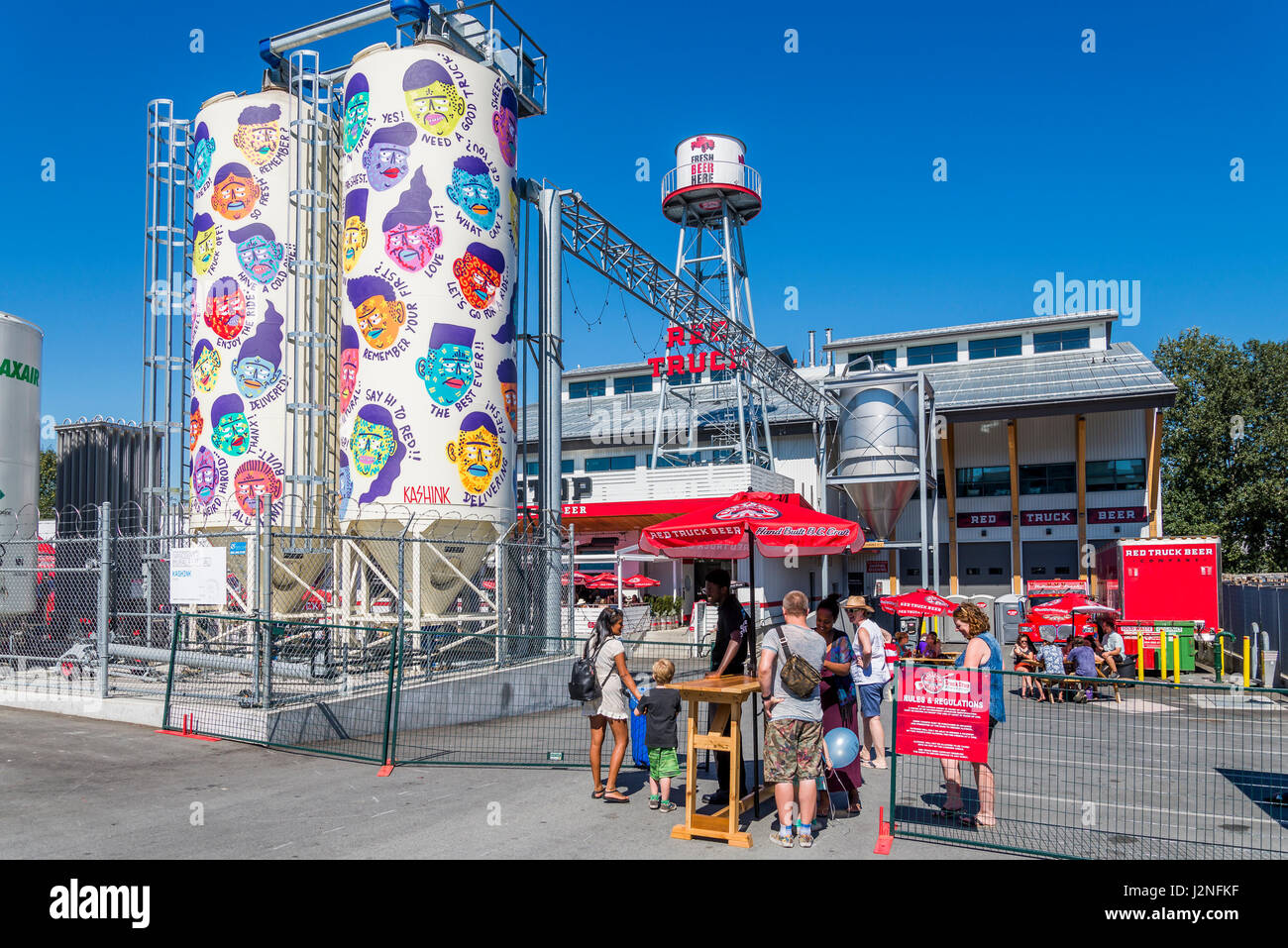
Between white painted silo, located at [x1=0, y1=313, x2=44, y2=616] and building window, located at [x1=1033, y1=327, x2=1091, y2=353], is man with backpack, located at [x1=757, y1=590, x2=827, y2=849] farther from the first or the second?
building window, located at [x1=1033, y1=327, x2=1091, y2=353]

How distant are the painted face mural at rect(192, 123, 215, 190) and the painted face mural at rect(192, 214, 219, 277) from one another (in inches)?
31.0

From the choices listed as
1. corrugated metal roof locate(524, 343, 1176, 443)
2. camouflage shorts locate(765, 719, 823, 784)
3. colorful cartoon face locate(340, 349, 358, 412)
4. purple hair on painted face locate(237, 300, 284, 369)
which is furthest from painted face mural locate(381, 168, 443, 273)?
corrugated metal roof locate(524, 343, 1176, 443)

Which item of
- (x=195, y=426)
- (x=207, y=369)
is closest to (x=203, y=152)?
(x=207, y=369)

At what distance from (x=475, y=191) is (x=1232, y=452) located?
51.7m

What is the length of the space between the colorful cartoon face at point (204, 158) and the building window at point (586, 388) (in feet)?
112

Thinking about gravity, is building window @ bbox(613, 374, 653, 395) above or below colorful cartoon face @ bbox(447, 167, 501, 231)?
above

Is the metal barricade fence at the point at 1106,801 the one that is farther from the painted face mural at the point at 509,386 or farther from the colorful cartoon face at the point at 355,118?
the colorful cartoon face at the point at 355,118

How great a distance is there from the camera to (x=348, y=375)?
51.5 feet

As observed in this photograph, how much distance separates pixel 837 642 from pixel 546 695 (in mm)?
6475

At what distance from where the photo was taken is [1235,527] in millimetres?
51594

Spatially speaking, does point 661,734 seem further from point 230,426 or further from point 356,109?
point 356,109

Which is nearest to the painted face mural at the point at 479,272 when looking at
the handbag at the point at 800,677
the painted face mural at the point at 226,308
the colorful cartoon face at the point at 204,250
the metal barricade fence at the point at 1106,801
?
the painted face mural at the point at 226,308

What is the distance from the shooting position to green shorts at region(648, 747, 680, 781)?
26.4 feet
